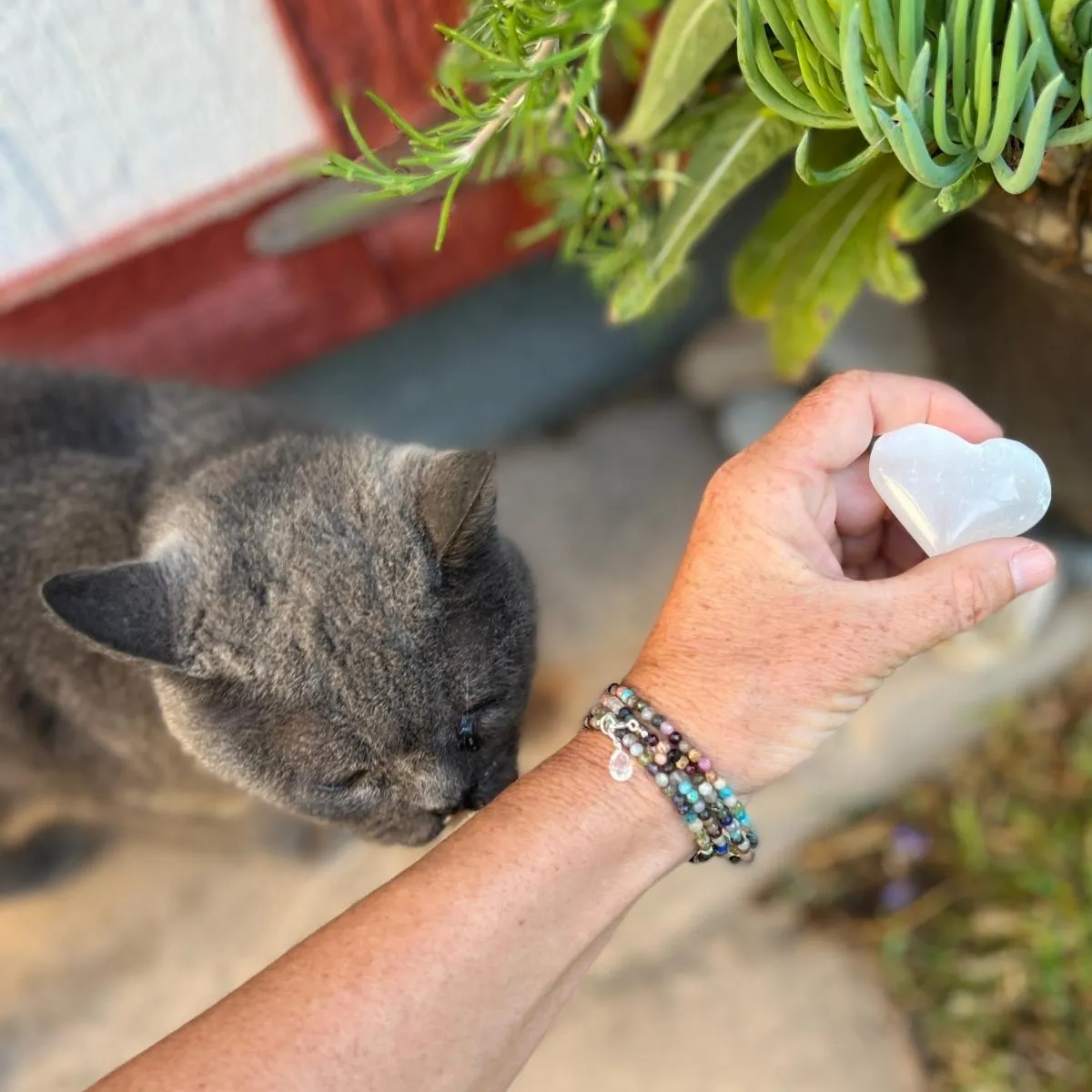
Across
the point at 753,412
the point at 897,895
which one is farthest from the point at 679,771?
the point at 753,412

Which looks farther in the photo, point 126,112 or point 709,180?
point 126,112

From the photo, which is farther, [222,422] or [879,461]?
[222,422]

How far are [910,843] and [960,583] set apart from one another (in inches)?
31.4

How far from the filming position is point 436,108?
125 centimetres

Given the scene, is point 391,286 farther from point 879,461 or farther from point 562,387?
point 879,461

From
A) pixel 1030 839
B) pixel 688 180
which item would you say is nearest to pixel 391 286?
pixel 688 180

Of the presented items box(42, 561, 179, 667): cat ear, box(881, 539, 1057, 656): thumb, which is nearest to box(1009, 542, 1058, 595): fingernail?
box(881, 539, 1057, 656): thumb

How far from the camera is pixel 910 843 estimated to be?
1392 millimetres

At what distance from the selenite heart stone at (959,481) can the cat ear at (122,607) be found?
2.08 feet

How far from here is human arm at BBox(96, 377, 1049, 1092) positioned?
2.31 feet

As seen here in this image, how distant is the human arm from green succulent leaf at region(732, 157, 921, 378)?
0.23 meters

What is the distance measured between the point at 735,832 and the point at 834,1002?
0.72m

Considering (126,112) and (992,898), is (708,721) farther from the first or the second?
(126,112)

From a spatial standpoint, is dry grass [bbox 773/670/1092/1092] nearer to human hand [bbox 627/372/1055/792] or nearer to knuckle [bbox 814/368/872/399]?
human hand [bbox 627/372/1055/792]
